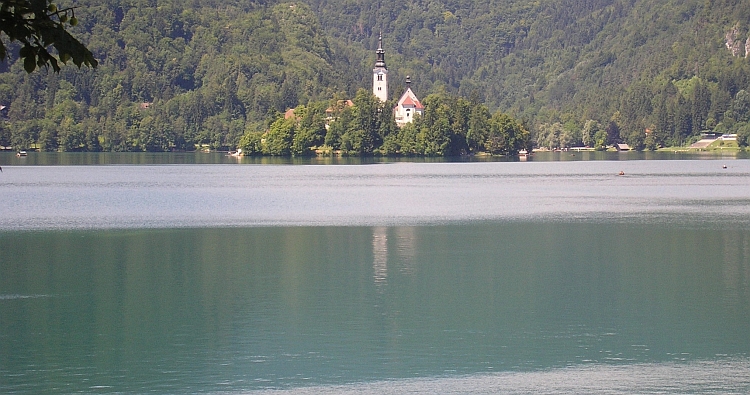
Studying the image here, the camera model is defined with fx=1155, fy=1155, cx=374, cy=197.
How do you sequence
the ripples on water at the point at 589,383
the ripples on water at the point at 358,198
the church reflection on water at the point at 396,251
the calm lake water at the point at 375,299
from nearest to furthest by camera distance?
the ripples on water at the point at 589,383
the calm lake water at the point at 375,299
the church reflection on water at the point at 396,251
the ripples on water at the point at 358,198

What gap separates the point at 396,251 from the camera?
131 ft

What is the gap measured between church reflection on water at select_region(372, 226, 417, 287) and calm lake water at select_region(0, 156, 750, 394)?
111 millimetres

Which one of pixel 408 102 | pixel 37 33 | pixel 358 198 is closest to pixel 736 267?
pixel 37 33

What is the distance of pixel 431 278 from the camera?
33.0 m

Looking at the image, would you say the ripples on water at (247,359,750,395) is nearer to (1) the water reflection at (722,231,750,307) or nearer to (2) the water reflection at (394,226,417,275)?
(1) the water reflection at (722,231,750,307)

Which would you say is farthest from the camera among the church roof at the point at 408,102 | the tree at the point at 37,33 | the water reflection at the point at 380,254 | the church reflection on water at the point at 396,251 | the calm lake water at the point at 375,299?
the church roof at the point at 408,102

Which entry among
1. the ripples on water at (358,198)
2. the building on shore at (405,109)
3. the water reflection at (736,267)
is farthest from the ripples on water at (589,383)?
the building on shore at (405,109)

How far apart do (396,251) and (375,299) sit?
10411mm

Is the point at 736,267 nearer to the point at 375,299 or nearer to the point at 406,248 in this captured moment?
the point at 406,248

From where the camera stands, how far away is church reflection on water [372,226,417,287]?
34.4 m

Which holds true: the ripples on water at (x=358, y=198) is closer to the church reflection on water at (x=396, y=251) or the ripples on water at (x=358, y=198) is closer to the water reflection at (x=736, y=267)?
the church reflection on water at (x=396, y=251)

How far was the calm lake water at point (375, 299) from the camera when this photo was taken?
21.5m

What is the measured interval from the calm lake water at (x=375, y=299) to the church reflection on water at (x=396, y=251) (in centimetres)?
11

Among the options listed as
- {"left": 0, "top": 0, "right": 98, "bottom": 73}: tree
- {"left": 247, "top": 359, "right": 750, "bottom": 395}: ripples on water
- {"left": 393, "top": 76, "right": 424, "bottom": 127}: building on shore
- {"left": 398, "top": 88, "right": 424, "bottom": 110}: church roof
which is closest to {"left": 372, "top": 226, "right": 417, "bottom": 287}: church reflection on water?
{"left": 247, "top": 359, "right": 750, "bottom": 395}: ripples on water
